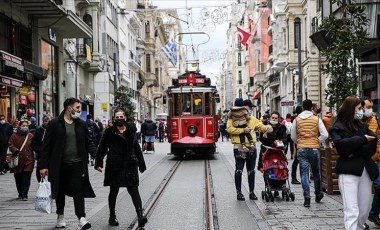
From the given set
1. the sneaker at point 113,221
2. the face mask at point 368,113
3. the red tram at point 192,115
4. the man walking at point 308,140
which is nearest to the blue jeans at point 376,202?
the face mask at point 368,113

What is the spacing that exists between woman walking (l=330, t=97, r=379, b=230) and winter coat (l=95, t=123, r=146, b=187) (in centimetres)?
327

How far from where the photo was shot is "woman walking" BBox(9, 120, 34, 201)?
42.0 ft

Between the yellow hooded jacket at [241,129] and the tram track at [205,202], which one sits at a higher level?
the yellow hooded jacket at [241,129]

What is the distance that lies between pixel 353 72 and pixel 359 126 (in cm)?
654

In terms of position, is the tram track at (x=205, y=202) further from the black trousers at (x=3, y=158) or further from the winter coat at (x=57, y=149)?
the black trousers at (x=3, y=158)

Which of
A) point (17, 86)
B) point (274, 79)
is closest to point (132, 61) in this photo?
point (274, 79)

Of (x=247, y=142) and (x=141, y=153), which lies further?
(x=247, y=142)

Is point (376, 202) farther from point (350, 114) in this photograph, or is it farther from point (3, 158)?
point (3, 158)

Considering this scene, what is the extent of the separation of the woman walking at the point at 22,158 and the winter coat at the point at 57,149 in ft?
12.4

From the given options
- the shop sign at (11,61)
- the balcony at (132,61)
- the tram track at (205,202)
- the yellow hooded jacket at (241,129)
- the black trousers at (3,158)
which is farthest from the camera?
the balcony at (132,61)

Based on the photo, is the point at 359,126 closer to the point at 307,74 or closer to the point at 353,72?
the point at 353,72

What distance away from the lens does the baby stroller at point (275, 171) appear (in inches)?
476

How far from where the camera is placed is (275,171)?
1212cm

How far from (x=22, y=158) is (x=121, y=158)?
408 centimetres
